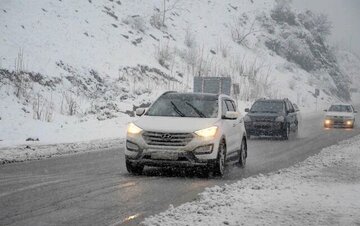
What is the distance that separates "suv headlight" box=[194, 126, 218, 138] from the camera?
12.0 meters

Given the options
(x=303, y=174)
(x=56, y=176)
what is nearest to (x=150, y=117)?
(x=56, y=176)

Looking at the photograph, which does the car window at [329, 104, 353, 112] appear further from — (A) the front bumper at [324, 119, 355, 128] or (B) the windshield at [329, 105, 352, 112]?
(A) the front bumper at [324, 119, 355, 128]

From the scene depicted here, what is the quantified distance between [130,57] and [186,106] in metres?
30.9

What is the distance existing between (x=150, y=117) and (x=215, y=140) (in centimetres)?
155

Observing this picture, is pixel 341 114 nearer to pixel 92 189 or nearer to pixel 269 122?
pixel 269 122

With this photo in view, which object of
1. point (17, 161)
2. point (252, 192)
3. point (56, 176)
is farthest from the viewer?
point (17, 161)

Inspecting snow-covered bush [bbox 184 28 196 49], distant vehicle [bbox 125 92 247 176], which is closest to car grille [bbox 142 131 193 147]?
distant vehicle [bbox 125 92 247 176]

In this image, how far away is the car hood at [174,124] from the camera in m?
12.0

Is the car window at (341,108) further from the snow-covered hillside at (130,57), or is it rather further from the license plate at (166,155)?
the license plate at (166,155)

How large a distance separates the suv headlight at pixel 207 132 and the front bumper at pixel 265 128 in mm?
12565

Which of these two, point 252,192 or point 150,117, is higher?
point 150,117

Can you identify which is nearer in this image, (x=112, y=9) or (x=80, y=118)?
(x=80, y=118)

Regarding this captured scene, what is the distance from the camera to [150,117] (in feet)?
42.1

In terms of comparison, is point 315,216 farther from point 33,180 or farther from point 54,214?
point 33,180
